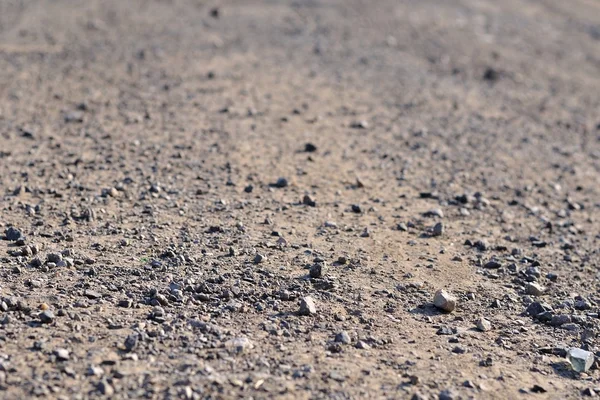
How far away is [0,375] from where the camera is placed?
419 cm

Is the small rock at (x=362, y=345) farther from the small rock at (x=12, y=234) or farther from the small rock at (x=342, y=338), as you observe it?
the small rock at (x=12, y=234)

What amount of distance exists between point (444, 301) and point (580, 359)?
90cm

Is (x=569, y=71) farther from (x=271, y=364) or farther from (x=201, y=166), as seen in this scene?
(x=271, y=364)

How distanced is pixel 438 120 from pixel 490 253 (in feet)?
13.1

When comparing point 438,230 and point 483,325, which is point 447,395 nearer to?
point 483,325

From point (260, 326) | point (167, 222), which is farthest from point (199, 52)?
point (260, 326)

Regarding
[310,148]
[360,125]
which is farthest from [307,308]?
[360,125]

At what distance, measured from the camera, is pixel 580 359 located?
16.3 feet

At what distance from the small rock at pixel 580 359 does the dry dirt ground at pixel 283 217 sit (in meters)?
0.07

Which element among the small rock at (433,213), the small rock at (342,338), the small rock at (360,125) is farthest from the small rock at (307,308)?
the small rock at (360,125)

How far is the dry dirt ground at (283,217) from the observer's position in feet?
15.3

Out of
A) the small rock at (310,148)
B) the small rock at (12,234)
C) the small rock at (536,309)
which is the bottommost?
the small rock at (12,234)

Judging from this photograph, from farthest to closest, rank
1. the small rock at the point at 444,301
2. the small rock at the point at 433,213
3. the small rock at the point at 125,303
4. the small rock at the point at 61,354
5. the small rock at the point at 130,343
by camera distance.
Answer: the small rock at the point at 433,213 → the small rock at the point at 444,301 → the small rock at the point at 125,303 → the small rock at the point at 130,343 → the small rock at the point at 61,354

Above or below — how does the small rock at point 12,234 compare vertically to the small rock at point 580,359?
below
